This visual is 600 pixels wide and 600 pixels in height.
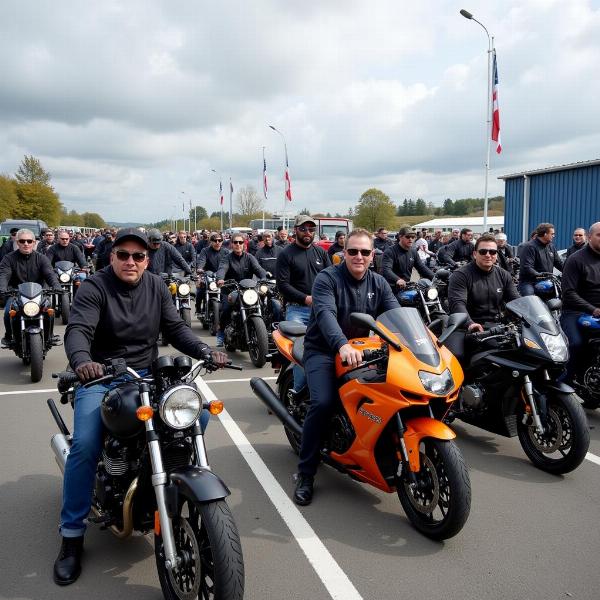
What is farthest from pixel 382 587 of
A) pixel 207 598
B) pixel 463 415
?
pixel 463 415

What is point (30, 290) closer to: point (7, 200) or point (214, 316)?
point (214, 316)

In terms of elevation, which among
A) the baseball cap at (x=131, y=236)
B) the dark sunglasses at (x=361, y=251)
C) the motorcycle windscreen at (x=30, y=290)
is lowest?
the motorcycle windscreen at (x=30, y=290)

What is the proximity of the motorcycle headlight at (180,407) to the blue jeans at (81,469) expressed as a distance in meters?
0.57

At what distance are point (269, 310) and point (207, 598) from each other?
7.57m

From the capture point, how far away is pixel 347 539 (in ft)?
11.5

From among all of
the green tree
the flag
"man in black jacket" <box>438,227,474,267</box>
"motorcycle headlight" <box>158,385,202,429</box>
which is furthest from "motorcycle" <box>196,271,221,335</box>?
the green tree

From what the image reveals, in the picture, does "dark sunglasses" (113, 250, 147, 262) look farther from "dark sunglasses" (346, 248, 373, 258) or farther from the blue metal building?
the blue metal building

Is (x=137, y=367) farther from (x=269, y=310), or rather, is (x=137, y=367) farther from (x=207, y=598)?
(x=269, y=310)

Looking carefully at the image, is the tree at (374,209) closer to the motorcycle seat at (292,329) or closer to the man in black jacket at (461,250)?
the man in black jacket at (461,250)

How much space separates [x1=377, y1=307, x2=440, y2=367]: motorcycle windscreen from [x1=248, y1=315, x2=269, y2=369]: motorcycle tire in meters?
4.64

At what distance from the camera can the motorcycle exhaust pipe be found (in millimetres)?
4527

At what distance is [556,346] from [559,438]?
70cm

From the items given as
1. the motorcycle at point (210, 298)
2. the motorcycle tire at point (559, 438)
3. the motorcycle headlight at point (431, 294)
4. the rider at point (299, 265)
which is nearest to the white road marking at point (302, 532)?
the motorcycle tire at point (559, 438)

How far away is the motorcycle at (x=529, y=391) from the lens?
4.43m
